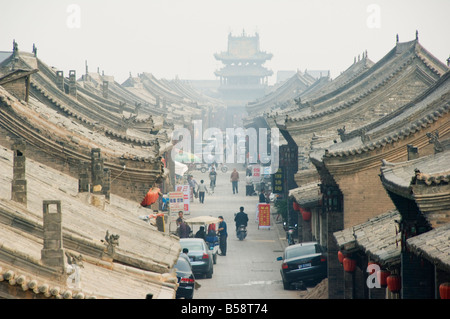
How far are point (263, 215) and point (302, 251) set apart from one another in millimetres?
13766

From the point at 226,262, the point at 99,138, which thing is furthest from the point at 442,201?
the point at 226,262

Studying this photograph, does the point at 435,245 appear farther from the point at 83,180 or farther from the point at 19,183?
the point at 83,180

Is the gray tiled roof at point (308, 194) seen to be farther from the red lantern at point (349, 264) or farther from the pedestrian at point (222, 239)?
the red lantern at point (349, 264)

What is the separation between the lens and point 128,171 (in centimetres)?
2650

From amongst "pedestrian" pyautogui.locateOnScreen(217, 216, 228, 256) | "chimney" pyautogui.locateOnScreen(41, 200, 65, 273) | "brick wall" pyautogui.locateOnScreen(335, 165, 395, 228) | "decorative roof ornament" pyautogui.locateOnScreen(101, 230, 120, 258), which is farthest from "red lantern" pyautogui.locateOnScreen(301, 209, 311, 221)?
"chimney" pyautogui.locateOnScreen(41, 200, 65, 273)

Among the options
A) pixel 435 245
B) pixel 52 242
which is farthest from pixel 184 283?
pixel 52 242

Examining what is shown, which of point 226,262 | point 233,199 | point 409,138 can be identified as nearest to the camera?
point 409,138

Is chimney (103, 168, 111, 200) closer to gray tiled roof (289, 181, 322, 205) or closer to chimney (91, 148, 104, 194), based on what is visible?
chimney (91, 148, 104, 194)

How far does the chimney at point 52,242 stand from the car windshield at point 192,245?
16225 millimetres

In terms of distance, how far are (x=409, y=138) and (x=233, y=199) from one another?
31.1 m

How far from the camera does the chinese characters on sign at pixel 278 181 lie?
41688 mm

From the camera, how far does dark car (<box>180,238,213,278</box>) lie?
28.7m

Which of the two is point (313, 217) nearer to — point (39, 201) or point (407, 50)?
point (407, 50)

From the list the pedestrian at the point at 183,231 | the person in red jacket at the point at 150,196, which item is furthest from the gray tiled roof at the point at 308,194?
the person in red jacket at the point at 150,196
